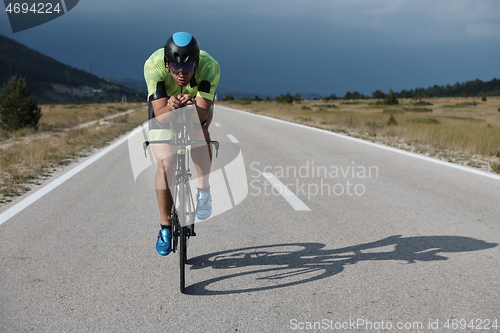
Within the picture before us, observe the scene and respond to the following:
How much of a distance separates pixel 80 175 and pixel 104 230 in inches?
143

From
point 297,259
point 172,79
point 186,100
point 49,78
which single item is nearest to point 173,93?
point 172,79

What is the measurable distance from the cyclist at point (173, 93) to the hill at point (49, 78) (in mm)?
109539

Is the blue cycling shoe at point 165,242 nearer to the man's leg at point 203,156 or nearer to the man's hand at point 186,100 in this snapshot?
the man's leg at point 203,156

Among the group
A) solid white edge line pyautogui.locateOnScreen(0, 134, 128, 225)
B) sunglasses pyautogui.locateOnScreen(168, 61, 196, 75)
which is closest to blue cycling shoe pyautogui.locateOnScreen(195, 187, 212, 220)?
sunglasses pyautogui.locateOnScreen(168, 61, 196, 75)

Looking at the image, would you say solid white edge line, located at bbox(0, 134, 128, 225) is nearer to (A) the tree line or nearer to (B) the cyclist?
(B) the cyclist

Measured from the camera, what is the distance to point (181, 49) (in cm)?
294

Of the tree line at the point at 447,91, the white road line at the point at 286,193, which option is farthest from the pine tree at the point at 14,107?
the tree line at the point at 447,91

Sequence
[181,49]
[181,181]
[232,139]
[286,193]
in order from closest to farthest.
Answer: [181,49], [181,181], [286,193], [232,139]

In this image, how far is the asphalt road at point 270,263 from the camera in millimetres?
2678

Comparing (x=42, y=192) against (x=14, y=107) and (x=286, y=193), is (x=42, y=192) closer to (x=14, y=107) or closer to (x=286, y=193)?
(x=286, y=193)

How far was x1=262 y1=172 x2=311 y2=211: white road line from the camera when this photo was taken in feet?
17.9

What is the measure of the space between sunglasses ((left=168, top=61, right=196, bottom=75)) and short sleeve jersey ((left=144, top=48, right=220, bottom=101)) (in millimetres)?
191

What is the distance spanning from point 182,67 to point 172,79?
0.37 meters

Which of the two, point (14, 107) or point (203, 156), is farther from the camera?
point (14, 107)
